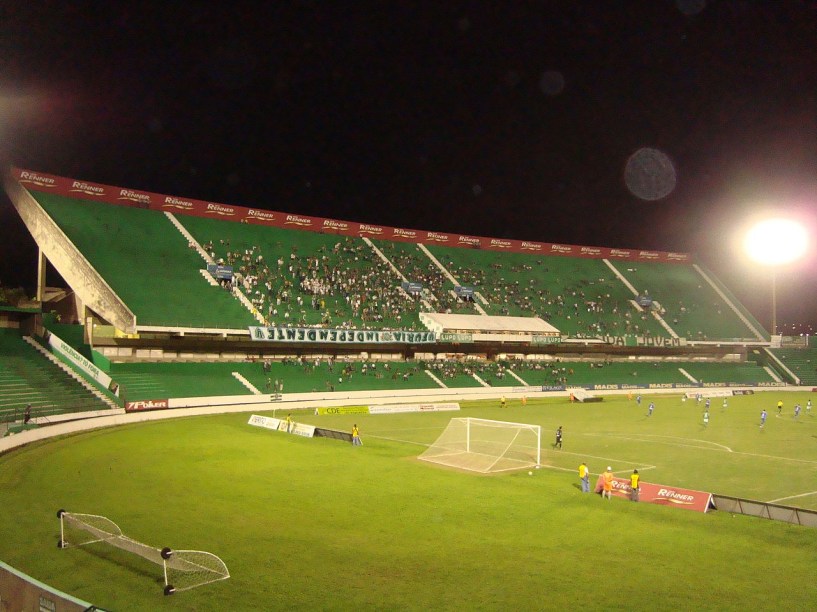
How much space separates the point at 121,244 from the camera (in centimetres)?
5750

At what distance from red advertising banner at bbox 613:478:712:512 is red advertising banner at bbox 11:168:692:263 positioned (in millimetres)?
55863

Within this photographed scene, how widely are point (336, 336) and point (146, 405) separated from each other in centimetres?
2041

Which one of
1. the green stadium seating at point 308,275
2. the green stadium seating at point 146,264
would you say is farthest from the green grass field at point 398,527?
the green stadium seating at point 308,275

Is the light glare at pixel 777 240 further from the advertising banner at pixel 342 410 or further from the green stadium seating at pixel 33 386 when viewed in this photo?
the green stadium seating at pixel 33 386

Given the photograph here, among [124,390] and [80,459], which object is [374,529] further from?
[124,390]

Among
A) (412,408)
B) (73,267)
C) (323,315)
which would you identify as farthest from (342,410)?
(73,267)

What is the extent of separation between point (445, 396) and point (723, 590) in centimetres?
4851

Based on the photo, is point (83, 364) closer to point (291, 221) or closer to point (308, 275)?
point (308, 275)

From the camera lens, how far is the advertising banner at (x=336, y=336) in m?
56.5

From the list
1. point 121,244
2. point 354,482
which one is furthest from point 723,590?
point 121,244

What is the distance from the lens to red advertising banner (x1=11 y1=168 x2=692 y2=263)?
58.1 m

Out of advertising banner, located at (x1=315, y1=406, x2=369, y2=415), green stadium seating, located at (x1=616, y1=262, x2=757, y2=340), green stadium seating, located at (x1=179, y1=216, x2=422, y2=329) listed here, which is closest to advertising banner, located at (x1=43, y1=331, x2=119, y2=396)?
advertising banner, located at (x1=315, y1=406, x2=369, y2=415)

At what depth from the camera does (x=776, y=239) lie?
86.2 metres

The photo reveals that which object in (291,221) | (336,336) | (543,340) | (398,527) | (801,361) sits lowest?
(398,527)
